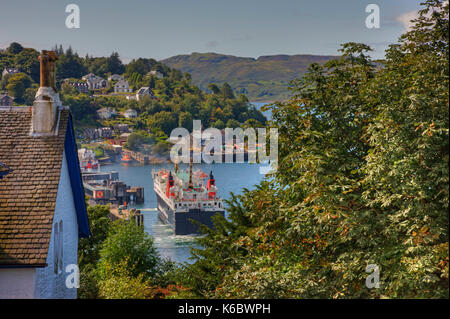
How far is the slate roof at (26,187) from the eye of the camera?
681cm

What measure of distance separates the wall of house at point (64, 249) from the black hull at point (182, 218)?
48709mm

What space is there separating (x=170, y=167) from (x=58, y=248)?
3248 inches

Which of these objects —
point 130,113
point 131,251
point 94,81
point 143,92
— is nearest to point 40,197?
point 131,251

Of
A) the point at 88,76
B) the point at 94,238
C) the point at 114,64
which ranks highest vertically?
the point at 114,64

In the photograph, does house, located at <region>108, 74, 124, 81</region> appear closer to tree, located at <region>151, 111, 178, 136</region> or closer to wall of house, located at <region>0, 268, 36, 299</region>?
tree, located at <region>151, 111, 178, 136</region>

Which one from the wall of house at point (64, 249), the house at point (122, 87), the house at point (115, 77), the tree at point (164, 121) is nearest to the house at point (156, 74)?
the house at point (115, 77)

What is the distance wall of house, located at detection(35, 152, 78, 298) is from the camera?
7254 millimetres

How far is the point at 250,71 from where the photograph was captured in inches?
2933

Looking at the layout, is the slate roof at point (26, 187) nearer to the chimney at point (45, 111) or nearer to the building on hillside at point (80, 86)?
the chimney at point (45, 111)

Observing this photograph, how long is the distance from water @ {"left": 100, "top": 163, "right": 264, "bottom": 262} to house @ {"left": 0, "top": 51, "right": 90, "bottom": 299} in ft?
125

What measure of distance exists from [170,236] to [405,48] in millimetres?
54194

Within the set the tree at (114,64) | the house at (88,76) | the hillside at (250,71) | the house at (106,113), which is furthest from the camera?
the tree at (114,64)

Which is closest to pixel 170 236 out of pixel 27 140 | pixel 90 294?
pixel 90 294

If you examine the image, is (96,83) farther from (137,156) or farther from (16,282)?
(16,282)
